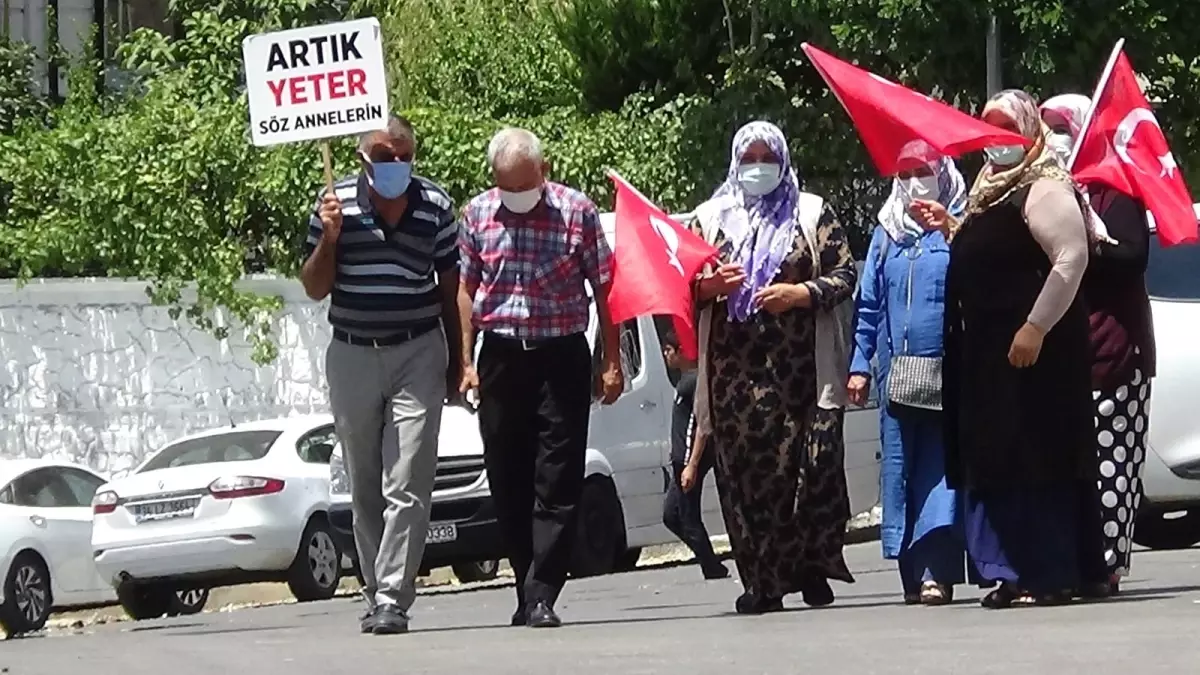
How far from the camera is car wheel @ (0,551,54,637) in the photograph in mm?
17828

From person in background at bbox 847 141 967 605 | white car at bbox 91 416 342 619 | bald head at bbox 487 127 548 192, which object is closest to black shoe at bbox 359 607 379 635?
bald head at bbox 487 127 548 192

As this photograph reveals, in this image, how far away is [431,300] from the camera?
31.2 feet

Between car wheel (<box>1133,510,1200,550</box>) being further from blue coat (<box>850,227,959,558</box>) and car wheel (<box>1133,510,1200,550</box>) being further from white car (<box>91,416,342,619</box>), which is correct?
white car (<box>91,416,342,619</box>)

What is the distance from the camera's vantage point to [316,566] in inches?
693

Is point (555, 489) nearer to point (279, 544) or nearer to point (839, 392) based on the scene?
point (839, 392)

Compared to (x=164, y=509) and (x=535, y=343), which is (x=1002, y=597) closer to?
(x=535, y=343)

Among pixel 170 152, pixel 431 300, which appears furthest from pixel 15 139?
pixel 431 300

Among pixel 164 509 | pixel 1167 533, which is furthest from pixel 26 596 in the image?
pixel 1167 533

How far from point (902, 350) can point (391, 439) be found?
1.97 meters

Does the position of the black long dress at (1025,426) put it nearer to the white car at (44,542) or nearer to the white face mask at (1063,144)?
the white face mask at (1063,144)

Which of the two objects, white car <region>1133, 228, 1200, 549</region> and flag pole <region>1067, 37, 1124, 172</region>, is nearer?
flag pole <region>1067, 37, 1124, 172</region>

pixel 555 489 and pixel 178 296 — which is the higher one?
pixel 178 296

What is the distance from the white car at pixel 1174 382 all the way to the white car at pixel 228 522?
6.46m

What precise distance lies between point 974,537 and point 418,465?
205 cm
